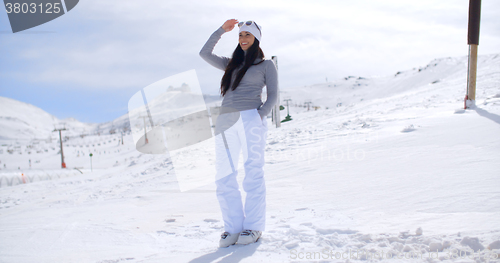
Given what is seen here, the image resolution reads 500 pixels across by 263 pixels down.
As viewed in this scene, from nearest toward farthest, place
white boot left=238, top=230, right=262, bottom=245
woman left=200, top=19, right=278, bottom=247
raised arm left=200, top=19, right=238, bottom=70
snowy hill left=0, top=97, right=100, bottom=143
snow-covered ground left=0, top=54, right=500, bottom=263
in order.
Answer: snow-covered ground left=0, top=54, right=500, bottom=263 < white boot left=238, top=230, right=262, bottom=245 < woman left=200, top=19, right=278, bottom=247 < raised arm left=200, top=19, right=238, bottom=70 < snowy hill left=0, top=97, right=100, bottom=143

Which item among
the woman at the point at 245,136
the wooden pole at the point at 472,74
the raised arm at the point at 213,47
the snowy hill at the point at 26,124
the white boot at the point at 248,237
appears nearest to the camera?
the white boot at the point at 248,237

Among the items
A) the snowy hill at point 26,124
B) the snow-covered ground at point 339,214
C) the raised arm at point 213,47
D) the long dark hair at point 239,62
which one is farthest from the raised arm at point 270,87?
the snowy hill at point 26,124

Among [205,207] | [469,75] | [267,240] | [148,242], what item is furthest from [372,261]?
[469,75]

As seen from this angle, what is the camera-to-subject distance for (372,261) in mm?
1470

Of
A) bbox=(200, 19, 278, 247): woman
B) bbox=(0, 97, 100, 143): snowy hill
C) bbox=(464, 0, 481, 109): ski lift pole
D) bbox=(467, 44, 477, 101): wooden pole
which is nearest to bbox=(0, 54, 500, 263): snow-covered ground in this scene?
bbox=(200, 19, 278, 247): woman

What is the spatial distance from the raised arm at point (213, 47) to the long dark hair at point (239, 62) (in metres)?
0.17

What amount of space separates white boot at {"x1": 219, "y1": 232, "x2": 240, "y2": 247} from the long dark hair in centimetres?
106

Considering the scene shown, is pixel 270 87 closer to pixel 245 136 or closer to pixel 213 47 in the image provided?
pixel 245 136

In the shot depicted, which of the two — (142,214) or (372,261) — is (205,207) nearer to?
(142,214)

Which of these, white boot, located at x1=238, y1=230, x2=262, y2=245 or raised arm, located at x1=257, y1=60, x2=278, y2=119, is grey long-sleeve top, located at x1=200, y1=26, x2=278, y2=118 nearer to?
raised arm, located at x1=257, y1=60, x2=278, y2=119

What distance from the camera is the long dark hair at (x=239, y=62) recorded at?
80.3 inches

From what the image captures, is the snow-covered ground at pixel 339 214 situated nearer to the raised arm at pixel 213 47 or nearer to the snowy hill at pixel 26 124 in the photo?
the raised arm at pixel 213 47

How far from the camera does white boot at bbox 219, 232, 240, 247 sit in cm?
188

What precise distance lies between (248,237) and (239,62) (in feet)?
4.19
